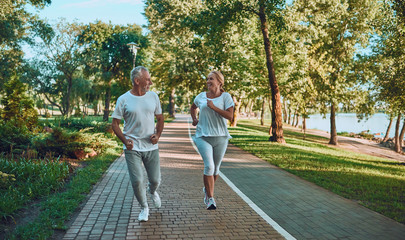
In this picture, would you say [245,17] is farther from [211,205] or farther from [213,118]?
[211,205]

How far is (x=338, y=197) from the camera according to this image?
20.6ft

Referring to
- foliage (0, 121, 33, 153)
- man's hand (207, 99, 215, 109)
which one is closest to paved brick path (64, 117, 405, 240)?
man's hand (207, 99, 215, 109)

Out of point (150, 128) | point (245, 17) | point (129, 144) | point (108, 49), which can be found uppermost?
point (108, 49)

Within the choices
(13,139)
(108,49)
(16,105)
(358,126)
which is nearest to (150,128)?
(13,139)

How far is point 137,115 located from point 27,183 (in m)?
3.22

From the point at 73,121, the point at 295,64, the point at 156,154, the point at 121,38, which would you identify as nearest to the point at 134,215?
the point at 156,154

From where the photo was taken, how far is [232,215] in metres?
4.92

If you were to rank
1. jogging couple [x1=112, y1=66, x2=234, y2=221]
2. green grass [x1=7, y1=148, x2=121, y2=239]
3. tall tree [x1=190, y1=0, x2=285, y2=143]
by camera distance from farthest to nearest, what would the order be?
tall tree [x1=190, y1=0, x2=285, y2=143], jogging couple [x1=112, y1=66, x2=234, y2=221], green grass [x1=7, y1=148, x2=121, y2=239]

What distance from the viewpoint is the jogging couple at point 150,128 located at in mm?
4281

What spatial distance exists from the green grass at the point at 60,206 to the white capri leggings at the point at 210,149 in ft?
7.17

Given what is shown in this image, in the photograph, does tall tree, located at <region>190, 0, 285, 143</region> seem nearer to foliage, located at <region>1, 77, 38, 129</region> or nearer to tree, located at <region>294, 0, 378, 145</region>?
tree, located at <region>294, 0, 378, 145</region>

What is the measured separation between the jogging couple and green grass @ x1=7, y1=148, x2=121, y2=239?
45.2 inches

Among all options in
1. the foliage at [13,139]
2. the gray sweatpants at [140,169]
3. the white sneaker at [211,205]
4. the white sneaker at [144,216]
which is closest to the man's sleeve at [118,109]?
the gray sweatpants at [140,169]

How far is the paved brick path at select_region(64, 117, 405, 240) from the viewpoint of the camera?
417 cm
